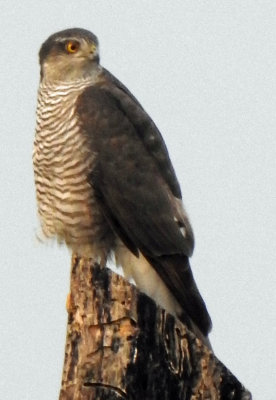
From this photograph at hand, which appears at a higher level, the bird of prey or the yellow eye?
the yellow eye

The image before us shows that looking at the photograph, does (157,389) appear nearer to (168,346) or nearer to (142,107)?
(168,346)

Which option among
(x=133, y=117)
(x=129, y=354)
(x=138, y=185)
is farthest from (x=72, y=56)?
(x=129, y=354)

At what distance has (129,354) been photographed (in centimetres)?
451

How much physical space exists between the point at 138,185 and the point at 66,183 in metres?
0.58

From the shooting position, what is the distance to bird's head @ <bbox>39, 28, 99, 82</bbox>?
8.05m

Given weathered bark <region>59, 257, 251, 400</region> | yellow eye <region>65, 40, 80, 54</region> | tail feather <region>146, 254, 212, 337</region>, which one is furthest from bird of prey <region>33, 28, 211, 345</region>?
weathered bark <region>59, 257, 251, 400</region>

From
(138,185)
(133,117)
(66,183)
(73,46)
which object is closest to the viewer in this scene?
(66,183)

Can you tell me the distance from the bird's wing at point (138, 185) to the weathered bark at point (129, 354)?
2.53 metres

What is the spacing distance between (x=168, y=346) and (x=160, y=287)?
2809 millimetres

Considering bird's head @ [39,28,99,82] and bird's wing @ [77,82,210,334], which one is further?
bird's head @ [39,28,99,82]

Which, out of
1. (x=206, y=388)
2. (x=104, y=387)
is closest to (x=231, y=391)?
(x=206, y=388)

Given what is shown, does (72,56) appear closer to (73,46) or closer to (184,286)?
(73,46)

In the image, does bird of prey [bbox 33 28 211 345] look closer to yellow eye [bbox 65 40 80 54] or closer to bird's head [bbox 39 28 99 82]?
bird's head [bbox 39 28 99 82]

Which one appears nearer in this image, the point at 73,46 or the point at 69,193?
the point at 69,193
